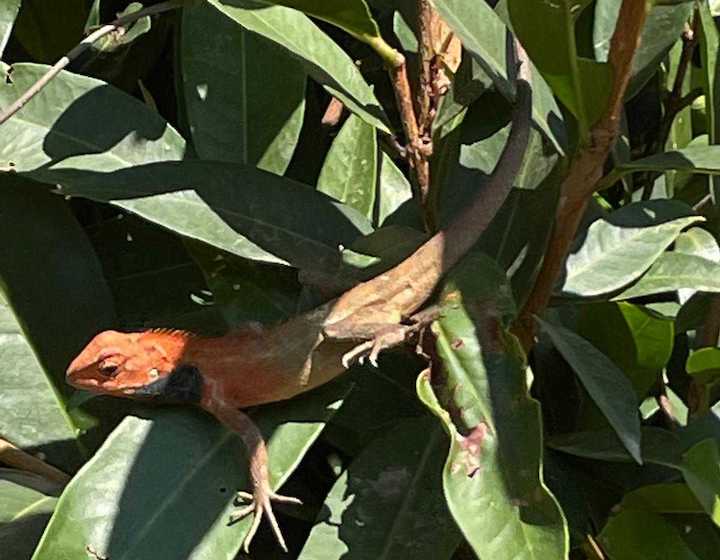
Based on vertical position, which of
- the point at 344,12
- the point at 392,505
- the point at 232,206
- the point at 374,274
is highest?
the point at 344,12

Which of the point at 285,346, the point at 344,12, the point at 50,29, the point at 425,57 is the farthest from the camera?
the point at 50,29

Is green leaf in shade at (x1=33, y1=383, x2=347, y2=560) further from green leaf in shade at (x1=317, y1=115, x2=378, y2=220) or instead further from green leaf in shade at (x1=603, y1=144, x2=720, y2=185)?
green leaf in shade at (x1=603, y1=144, x2=720, y2=185)

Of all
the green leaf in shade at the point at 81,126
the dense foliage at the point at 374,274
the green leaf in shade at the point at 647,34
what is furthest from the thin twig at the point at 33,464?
the green leaf in shade at the point at 647,34

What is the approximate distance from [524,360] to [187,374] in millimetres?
467

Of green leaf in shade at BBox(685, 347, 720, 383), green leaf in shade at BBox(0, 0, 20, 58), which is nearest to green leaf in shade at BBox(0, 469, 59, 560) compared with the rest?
green leaf in shade at BBox(0, 0, 20, 58)

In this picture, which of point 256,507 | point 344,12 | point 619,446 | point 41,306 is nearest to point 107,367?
point 41,306

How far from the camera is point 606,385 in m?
1.20

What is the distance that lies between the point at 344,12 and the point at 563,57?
230 mm

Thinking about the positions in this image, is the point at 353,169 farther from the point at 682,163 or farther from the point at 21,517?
the point at 21,517

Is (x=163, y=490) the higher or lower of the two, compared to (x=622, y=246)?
lower

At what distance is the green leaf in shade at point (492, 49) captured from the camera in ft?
3.94

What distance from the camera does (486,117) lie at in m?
1.46

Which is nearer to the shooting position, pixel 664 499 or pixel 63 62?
pixel 63 62

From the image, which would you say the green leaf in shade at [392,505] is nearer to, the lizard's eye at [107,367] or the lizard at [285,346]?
the lizard at [285,346]
